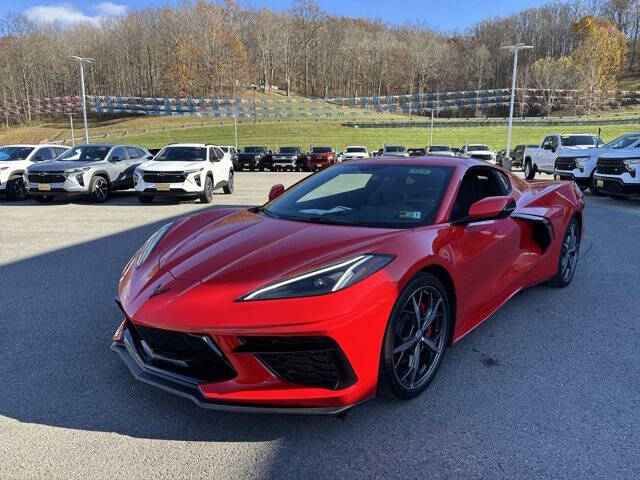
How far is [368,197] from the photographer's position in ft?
11.7

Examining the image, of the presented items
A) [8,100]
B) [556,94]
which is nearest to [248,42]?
[8,100]

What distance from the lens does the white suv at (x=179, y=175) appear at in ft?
38.6

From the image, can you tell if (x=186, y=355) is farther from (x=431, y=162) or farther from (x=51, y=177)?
(x=51, y=177)

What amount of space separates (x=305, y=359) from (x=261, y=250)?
0.76 m

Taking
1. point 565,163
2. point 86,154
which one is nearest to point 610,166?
point 565,163

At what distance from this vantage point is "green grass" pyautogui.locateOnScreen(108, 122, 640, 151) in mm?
55906

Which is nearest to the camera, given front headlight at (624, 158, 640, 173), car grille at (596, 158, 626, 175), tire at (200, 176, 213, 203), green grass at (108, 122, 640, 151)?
front headlight at (624, 158, 640, 173)

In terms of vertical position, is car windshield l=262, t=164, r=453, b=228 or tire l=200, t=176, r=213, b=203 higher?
car windshield l=262, t=164, r=453, b=228

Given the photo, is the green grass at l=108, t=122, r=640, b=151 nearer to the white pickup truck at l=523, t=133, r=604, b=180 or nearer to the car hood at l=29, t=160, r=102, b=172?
the white pickup truck at l=523, t=133, r=604, b=180

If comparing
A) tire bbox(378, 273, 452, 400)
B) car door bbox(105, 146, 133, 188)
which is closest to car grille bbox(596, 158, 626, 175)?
tire bbox(378, 273, 452, 400)

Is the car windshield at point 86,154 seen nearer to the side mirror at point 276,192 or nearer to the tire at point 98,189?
the tire at point 98,189

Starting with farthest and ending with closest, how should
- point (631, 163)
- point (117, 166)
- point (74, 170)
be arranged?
point (117, 166), point (74, 170), point (631, 163)

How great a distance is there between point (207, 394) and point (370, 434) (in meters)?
0.87

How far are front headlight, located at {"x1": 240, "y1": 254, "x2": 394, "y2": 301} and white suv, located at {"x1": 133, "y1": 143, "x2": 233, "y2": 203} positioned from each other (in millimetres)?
10075
